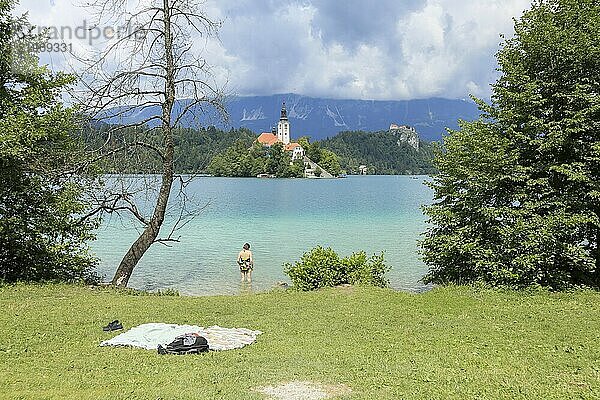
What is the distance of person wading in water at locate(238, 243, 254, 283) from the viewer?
2083 cm

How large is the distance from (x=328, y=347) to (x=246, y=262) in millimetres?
12747

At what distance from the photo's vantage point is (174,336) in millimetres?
8852

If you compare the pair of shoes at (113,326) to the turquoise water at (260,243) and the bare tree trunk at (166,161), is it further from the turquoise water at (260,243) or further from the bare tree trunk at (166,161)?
the turquoise water at (260,243)

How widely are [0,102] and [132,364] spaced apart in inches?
371

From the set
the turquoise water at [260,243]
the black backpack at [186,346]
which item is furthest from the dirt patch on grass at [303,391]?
the turquoise water at [260,243]

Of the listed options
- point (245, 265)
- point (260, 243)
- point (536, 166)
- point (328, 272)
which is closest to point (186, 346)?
point (328, 272)

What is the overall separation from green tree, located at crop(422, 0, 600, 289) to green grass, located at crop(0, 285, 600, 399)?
4.13 feet

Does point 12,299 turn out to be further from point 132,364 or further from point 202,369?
point 202,369

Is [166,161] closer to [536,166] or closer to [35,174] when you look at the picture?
[35,174]

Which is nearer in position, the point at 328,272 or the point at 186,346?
the point at 186,346

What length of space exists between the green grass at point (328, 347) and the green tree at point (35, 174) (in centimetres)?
158

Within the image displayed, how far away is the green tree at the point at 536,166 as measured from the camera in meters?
13.4

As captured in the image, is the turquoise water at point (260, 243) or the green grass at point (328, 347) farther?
the turquoise water at point (260, 243)

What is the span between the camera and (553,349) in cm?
845
